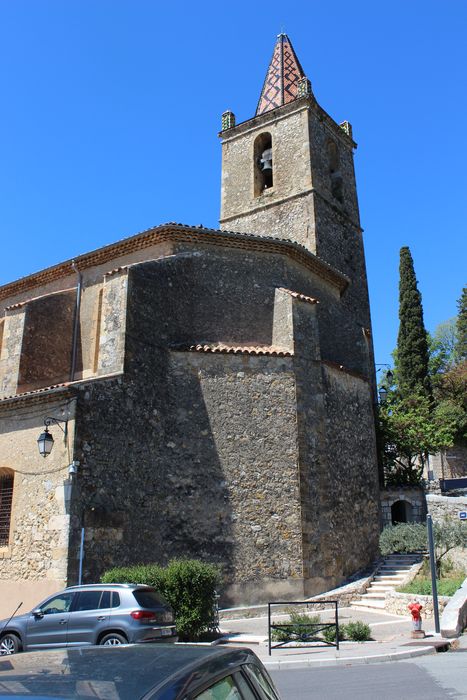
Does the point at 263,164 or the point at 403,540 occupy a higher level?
the point at 263,164

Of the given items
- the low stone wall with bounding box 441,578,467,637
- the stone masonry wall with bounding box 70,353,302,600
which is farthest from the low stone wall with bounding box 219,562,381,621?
the low stone wall with bounding box 441,578,467,637

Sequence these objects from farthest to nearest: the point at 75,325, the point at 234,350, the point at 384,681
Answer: the point at 75,325, the point at 234,350, the point at 384,681

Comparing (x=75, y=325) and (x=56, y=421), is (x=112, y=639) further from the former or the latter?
(x=75, y=325)

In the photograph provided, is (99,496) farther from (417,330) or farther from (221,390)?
(417,330)

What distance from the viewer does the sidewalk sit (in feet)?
29.9

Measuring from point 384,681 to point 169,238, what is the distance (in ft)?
40.2

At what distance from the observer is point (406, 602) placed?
13.4m

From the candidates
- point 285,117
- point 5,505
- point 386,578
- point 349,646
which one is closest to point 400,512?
point 386,578

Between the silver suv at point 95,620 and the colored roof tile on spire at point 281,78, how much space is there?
21776 millimetres

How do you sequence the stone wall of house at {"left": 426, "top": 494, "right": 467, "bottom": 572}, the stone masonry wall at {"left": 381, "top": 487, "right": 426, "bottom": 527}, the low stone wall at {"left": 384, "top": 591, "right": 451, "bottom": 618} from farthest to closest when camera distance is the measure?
1. the stone masonry wall at {"left": 381, "top": 487, "right": 426, "bottom": 527}
2. the stone wall of house at {"left": 426, "top": 494, "right": 467, "bottom": 572}
3. the low stone wall at {"left": 384, "top": 591, "right": 451, "bottom": 618}

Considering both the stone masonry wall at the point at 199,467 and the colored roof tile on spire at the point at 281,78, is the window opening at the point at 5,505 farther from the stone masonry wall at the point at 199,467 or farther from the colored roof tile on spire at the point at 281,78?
the colored roof tile on spire at the point at 281,78

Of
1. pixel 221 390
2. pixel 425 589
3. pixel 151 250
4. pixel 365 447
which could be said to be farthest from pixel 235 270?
pixel 425 589

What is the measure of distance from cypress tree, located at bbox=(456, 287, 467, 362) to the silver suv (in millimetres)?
35662

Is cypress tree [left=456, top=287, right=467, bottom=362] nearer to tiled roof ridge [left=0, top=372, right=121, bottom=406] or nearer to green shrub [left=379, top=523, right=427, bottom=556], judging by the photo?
green shrub [left=379, top=523, right=427, bottom=556]
